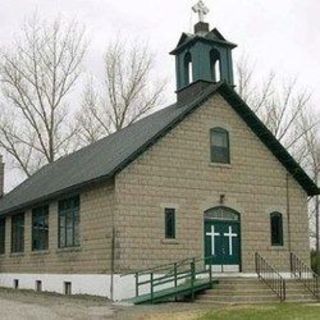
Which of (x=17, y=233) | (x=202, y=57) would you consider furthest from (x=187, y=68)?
(x=17, y=233)

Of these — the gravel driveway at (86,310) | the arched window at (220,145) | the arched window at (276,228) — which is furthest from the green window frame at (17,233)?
the arched window at (276,228)

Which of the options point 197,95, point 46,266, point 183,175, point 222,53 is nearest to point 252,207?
point 183,175

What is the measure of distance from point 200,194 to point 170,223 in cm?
177

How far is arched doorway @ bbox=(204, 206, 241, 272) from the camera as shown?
25547 millimetres

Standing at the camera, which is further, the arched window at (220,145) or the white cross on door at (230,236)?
the arched window at (220,145)

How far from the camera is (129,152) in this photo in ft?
79.2

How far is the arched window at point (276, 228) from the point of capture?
89.3ft

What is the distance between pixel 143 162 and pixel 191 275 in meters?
4.55

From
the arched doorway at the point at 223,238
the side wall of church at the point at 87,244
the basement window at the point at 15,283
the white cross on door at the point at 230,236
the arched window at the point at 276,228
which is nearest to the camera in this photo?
the side wall of church at the point at 87,244

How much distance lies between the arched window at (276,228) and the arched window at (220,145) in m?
3.12

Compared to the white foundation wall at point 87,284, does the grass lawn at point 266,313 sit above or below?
below

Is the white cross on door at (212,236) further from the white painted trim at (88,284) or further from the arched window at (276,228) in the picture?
the white painted trim at (88,284)

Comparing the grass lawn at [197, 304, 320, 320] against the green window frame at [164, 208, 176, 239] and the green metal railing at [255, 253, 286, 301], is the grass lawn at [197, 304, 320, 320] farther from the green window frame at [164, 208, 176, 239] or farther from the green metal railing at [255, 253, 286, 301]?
the green window frame at [164, 208, 176, 239]

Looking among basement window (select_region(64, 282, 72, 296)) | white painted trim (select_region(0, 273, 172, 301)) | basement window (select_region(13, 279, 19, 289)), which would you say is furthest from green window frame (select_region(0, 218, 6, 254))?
basement window (select_region(64, 282, 72, 296))
